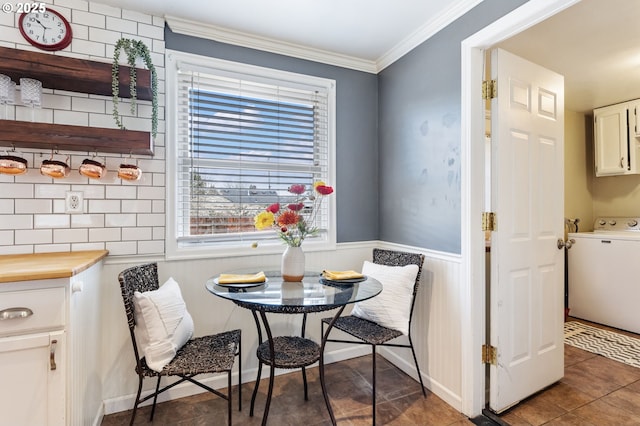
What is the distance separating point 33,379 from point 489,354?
2.28 m

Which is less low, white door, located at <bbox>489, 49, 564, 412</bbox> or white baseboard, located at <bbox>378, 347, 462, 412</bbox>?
white door, located at <bbox>489, 49, 564, 412</bbox>

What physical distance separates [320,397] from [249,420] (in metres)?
0.47

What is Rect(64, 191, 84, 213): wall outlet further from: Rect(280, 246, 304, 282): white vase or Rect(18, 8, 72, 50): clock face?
Rect(280, 246, 304, 282): white vase

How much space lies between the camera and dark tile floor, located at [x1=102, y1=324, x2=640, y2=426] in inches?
71.0

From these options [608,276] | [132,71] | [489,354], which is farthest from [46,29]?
[608,276]

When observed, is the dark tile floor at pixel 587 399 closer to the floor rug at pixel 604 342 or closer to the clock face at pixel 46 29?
the floor rug at pixel 604 342

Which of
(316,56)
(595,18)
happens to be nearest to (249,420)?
(316,56)

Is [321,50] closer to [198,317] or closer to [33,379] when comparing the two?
[198,317]

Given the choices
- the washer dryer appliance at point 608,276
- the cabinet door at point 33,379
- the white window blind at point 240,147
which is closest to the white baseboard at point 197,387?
the cabinet door at point 33,379

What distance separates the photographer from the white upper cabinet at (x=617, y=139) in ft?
11.0

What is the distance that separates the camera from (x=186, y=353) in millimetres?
1654

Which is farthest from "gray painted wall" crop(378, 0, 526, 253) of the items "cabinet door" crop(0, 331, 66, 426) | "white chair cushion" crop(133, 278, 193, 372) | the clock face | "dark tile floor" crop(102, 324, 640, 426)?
the clock face

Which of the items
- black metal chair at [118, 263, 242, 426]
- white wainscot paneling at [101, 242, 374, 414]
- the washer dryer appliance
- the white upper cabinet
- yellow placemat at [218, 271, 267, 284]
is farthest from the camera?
the white upper cabinet

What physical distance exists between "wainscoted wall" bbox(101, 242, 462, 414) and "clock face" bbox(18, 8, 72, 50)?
1.29m
